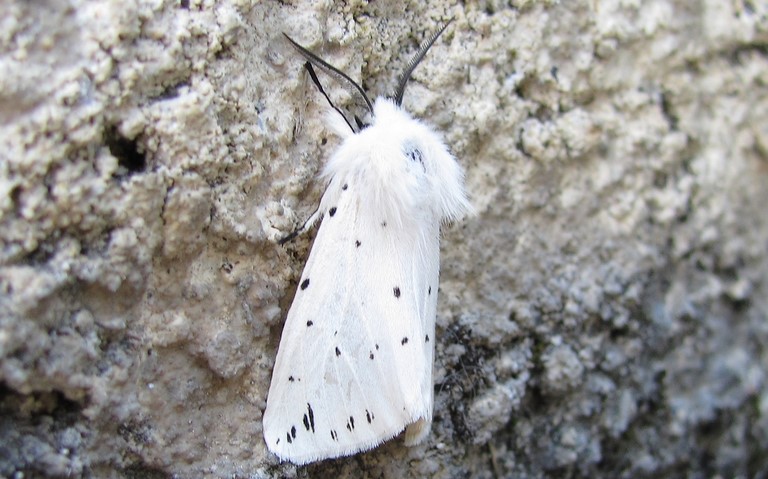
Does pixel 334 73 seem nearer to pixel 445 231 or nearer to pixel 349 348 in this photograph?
pixel 445 231

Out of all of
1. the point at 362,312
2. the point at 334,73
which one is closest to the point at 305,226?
the point at 362,312

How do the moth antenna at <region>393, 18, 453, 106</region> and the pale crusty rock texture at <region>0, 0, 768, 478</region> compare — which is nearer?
the pale crusty rock texture at <region>0, 0, 768, 478</region>

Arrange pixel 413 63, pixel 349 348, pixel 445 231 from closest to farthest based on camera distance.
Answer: pixel 349 348 → pixel 413 63 → pixel 445 231

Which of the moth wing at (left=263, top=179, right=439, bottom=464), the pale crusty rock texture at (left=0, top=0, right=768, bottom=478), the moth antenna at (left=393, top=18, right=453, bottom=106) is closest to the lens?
the pale crusty rock texture at (left=0, top=0, right=768, bottom=478)

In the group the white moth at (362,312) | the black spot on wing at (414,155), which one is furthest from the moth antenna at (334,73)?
the black spot on wing at (414,155)

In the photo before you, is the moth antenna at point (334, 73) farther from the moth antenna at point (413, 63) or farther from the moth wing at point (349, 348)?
the moth wing at point (349, 348)

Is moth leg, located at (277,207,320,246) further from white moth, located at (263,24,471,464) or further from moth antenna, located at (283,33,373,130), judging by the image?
moth antenna, located at (283,33,373,130)

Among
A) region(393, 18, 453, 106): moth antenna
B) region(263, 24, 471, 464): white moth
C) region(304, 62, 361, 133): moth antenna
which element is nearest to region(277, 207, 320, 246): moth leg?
region(263, 24, 471, 464): white moth

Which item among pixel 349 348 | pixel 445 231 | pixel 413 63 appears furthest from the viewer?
pixel 445 231

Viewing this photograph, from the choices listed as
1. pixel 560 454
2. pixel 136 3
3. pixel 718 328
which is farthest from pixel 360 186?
pixel 718 328
